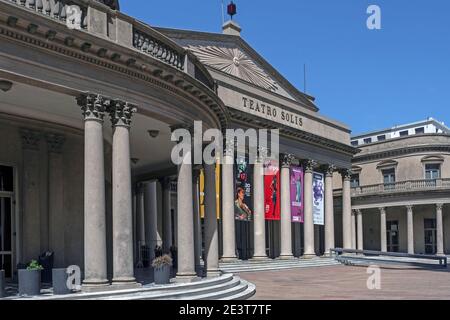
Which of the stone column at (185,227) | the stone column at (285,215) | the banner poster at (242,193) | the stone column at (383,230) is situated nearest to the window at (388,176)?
the stone column at (383,230)

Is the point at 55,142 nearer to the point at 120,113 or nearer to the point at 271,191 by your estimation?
the point at 120,113

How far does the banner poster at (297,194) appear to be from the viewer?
32.6 meters

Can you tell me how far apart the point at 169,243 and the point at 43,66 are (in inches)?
716

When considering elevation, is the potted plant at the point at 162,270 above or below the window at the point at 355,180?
below

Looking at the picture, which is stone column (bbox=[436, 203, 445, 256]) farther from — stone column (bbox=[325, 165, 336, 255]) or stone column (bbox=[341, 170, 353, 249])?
stone column (bbox=[325, 165, 336, 255])

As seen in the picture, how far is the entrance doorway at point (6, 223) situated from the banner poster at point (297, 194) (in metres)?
20.1

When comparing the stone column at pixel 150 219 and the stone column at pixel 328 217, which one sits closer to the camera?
the stone column at pixel 150 219

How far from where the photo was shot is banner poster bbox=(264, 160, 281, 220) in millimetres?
30703

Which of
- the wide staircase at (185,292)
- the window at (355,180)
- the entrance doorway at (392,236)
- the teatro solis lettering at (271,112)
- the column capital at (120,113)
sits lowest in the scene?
the entrance doorway at (392,236)

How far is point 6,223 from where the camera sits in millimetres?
14680

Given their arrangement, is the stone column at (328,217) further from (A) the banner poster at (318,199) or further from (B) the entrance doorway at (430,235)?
(B) the entrance doorway at (430,235)

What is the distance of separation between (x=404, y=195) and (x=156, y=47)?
3466 cm

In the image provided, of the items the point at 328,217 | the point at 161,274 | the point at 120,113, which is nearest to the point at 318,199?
the point at 328,217

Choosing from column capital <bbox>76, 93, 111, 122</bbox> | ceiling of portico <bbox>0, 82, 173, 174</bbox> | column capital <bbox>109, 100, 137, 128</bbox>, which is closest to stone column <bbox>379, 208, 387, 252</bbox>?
ceiling of portico <bbox>0, 82, 173, 174</bbox>
